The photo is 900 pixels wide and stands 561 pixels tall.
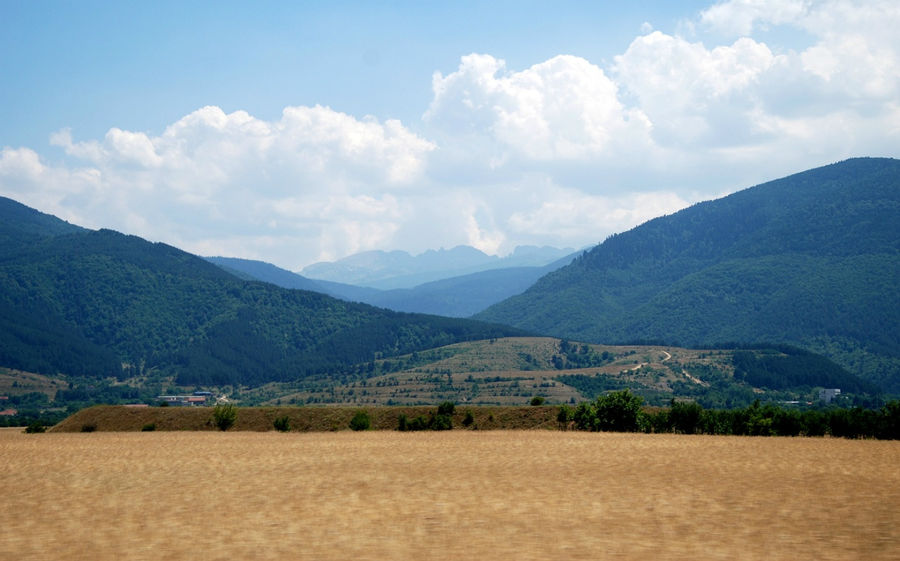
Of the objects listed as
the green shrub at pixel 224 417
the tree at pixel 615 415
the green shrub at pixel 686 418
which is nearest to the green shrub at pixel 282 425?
the green shrub at pixel 224 417

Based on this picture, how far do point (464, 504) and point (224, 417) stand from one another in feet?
199

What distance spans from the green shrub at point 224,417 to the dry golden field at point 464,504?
31.5 meters

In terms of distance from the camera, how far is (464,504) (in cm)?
2805

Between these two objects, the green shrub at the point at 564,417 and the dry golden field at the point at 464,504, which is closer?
the dry golden field at the point at 464,504

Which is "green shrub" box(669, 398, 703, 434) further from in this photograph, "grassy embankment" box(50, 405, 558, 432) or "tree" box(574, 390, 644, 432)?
"grassy embankment" box(50, 405, 558, 432)

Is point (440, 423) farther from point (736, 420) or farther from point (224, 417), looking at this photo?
point (736, 420)

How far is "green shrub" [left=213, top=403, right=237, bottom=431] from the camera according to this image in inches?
3231

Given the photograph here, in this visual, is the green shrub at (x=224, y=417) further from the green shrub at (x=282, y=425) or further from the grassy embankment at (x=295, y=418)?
the green shrub at (x=282, y=425)

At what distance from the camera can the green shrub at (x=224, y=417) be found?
82062 mm

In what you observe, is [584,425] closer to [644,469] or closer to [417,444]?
[417,444]

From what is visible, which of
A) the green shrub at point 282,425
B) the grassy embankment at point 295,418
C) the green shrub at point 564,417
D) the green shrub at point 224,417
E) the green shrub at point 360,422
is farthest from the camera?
the green shrub at point 224,417

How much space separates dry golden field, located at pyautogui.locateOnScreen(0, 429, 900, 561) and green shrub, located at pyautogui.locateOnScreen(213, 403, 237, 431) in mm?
31487

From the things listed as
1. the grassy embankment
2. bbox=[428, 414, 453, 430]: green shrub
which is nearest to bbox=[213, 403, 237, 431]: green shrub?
the grassy embankment

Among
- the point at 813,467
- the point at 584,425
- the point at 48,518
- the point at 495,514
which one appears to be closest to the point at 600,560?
the point at 495,514
